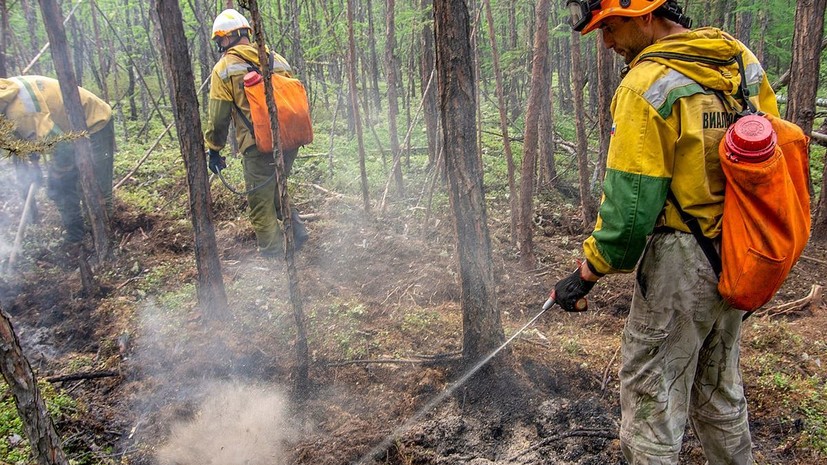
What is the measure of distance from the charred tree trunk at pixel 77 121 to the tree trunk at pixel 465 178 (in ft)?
14.0

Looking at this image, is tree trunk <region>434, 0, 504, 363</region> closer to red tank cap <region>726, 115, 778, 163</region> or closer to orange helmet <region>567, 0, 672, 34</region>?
orange helmet <region>567, 0, 672, 34</region>

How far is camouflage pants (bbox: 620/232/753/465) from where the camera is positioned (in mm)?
2195

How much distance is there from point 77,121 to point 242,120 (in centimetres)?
210

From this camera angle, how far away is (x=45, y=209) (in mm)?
7715

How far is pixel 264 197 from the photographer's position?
5641 mm

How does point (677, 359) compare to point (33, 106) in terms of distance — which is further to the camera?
point (33, 106)

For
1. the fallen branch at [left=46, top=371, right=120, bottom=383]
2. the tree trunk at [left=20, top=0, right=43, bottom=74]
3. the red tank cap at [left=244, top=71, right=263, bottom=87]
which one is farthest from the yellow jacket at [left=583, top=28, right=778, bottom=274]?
the tree trunk at [left=20, top=0, right=43, bottom=74]

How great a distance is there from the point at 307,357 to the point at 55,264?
432cm

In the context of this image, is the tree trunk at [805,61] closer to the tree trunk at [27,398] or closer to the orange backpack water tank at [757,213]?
the orange backpack water tank at [757,213]

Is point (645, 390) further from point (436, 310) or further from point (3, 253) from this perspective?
point (3, 253)

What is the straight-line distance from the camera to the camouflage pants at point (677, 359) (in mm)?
2195

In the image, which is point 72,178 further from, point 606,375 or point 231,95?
point 606,375

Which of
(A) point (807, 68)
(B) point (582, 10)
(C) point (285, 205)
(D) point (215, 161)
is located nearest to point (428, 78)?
(D) point (215, 161)

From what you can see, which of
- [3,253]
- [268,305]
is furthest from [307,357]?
[3,253]
